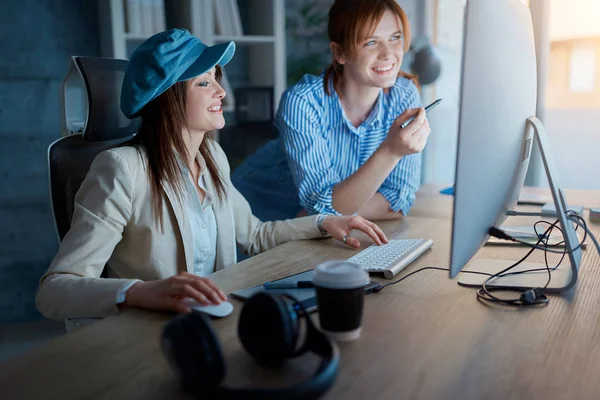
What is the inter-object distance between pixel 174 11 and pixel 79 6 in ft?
1.41

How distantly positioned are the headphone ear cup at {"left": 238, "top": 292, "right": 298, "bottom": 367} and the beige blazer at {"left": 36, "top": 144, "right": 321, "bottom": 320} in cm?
34

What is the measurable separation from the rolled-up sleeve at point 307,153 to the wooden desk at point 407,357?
66 centimetres

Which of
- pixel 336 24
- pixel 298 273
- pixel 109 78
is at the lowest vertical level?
pixel 298 273

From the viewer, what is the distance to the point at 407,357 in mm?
835

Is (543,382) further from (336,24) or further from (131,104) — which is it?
(336,24)

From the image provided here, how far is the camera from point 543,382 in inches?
30.1

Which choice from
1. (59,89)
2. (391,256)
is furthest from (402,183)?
(59,89)

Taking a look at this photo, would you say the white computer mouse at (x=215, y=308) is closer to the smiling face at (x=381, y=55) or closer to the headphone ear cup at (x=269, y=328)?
the headphone ear cup at (x=269, y=328)

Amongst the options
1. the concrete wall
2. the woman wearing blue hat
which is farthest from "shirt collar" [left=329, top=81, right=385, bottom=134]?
the concrete wall

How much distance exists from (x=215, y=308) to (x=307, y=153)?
0.87m

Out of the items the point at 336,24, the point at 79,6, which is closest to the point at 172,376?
the point at 336,24

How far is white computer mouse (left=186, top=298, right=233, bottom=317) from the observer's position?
3.17 ft

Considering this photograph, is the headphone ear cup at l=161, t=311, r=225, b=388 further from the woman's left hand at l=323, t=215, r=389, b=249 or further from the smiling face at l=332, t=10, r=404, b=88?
the smiling face at l=332, t=10, r=404, b=88

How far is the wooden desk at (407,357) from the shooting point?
2.45 ft
